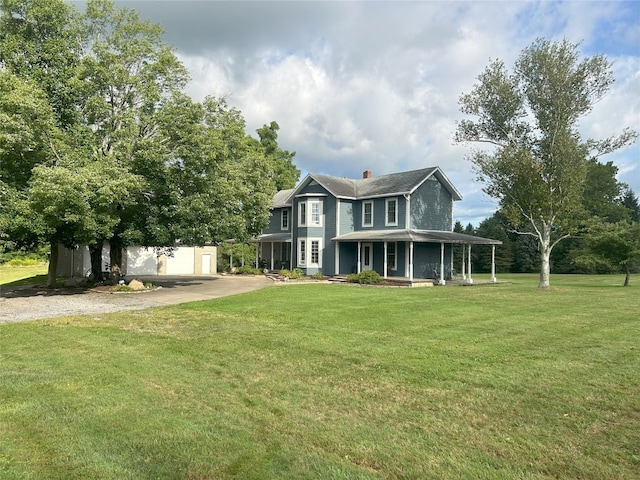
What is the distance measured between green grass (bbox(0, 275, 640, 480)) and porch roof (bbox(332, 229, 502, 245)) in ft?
47.7

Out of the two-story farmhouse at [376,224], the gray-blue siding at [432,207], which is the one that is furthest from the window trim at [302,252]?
the gray-blue siding at [432,207]

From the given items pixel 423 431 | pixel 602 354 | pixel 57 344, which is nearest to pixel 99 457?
pixel 423 431

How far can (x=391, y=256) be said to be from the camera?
27422 millimetres

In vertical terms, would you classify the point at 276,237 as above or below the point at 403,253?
above

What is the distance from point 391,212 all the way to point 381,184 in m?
2.79

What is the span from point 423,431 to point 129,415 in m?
3.02

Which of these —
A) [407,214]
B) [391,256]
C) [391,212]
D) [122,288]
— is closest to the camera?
[122,288]

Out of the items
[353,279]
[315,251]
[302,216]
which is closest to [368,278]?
[353,279]

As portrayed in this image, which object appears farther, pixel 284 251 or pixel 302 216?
pixel 284 251

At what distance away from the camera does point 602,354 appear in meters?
7.45

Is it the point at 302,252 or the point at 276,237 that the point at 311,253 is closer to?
the point at 302,252

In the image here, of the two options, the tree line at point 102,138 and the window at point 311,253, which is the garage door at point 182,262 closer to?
the window at point 311,253

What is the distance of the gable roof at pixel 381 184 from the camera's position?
88.5 feet

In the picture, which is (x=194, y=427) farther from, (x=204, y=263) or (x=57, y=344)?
(x=204, y=263)
